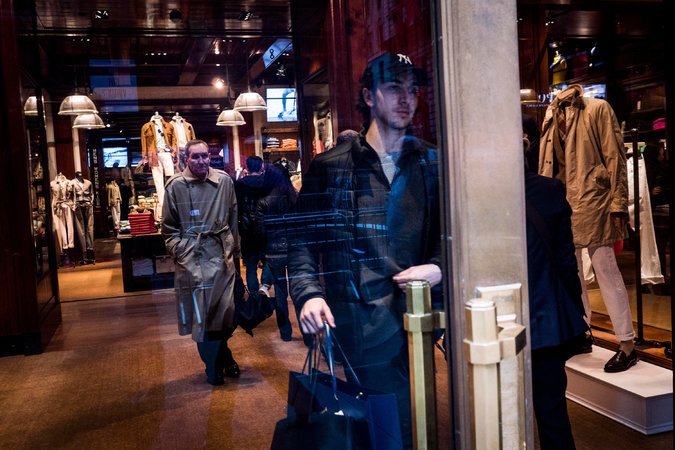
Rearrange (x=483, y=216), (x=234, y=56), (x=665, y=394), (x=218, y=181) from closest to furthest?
(x=483, y=216)
(x=218, y=181)
(x=234, y=56)
(x=665, y=394)

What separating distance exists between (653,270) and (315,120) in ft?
9.90

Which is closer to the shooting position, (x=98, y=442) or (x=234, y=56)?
(x=234, y=56)

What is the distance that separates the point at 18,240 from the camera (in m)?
3.35

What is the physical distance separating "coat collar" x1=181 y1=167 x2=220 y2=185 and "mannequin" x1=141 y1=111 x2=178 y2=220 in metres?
A: 0.03

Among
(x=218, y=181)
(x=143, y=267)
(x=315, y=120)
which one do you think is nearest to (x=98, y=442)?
(x=143, y=267)

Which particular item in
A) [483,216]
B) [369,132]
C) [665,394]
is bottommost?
[665,394]

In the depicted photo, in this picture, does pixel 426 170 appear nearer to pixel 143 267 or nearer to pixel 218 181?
pixel 218 181

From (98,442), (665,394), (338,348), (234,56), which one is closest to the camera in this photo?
(338,348)

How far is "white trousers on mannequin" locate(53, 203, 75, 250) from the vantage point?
1.62 metres

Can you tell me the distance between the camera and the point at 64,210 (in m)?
1.64

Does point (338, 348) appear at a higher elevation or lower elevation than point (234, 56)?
lower

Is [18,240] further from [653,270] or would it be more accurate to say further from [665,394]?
[653,270]

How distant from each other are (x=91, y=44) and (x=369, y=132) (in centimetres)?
82

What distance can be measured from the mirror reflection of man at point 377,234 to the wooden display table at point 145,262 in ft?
1.51
